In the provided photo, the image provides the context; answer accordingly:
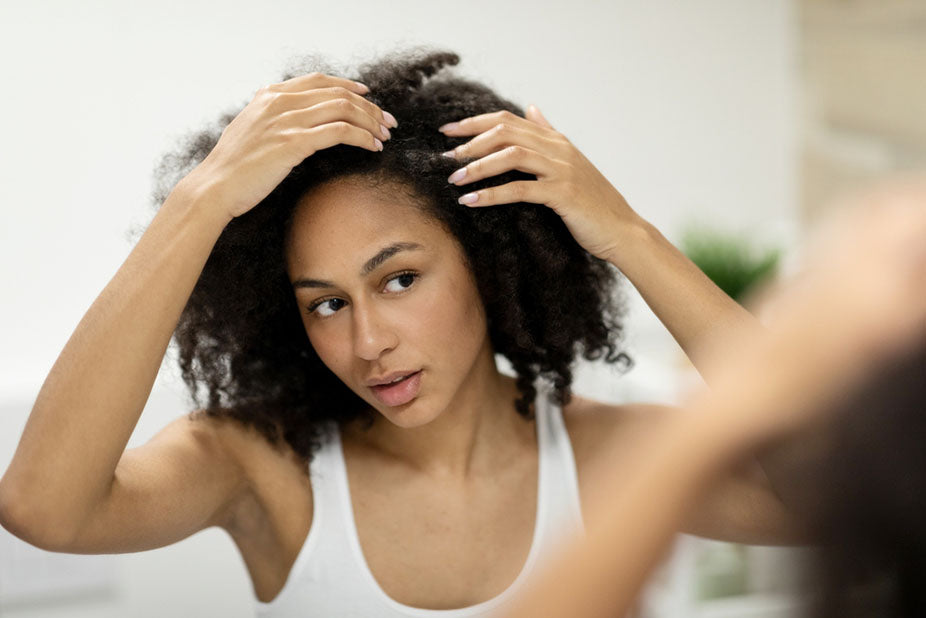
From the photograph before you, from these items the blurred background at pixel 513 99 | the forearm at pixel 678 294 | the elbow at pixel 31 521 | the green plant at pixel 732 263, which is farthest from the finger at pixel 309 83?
the green plant at pixel 732 263

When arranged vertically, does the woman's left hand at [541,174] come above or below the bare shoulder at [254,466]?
above

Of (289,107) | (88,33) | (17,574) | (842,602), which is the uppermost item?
(88,33)

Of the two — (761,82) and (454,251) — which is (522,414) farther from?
(761,82)

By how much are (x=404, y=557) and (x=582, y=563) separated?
28.4 inches

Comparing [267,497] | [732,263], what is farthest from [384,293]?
[732,263]

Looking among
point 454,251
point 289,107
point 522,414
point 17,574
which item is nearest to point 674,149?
point 522,414

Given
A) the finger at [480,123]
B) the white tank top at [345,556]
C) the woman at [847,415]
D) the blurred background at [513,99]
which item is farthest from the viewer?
the blurred background at [513,99]

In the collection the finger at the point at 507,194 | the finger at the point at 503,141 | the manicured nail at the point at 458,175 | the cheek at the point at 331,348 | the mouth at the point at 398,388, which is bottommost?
the mouth at the point at 398,388

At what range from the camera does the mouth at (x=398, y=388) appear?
107 centimetres

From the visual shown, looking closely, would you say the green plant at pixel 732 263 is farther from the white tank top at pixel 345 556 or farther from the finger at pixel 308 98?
the finger at pixel 308 98

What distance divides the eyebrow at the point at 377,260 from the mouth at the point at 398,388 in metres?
0.11

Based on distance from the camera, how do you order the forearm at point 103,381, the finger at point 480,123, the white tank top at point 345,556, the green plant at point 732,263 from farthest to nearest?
the green plant at point 732,263, the white tank top at point 345,556, the finger at point 480,123, the forearm at point 103,381

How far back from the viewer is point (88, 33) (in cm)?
171

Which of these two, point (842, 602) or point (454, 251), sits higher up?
point (454, 251)
